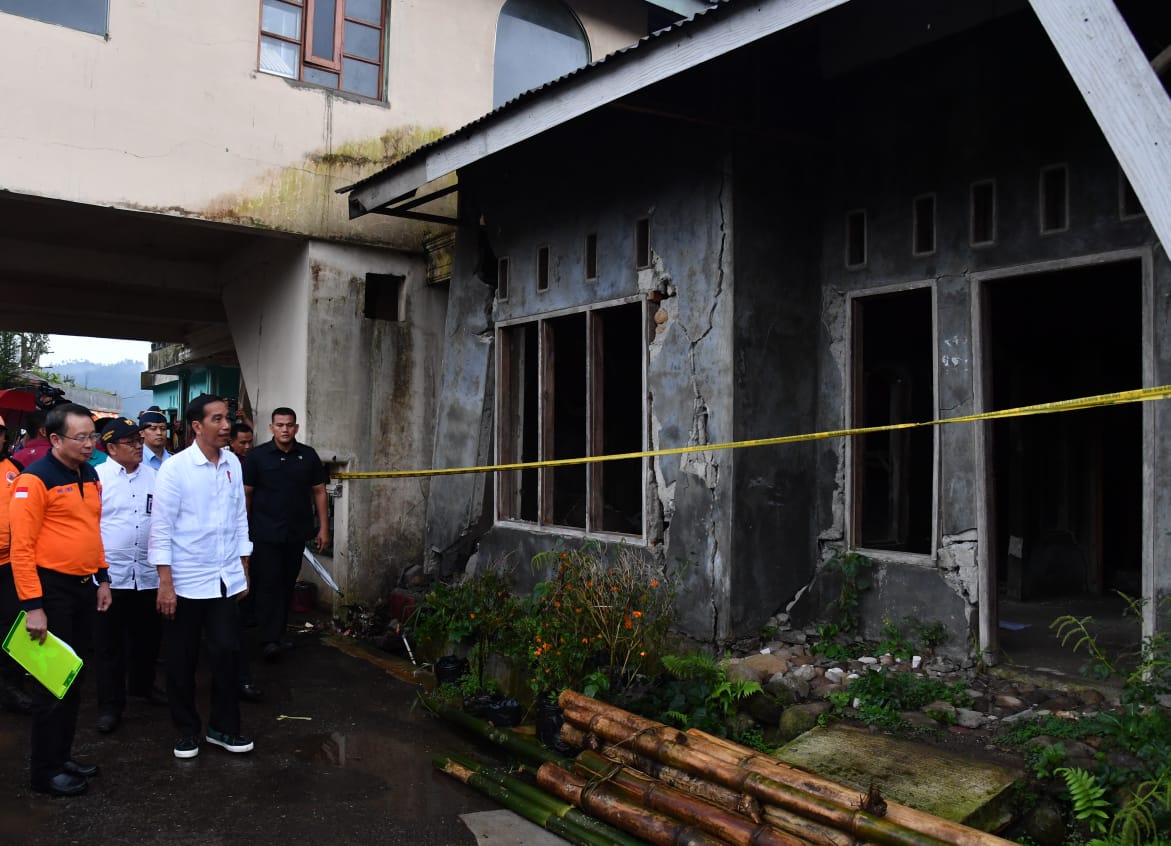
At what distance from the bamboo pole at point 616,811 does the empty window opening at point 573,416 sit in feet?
9.35

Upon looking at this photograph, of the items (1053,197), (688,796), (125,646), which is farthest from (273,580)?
(1053,197)

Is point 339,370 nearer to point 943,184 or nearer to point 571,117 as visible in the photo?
point 571,117

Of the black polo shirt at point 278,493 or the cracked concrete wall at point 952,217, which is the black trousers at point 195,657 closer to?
the black polo shirt at point 278,493

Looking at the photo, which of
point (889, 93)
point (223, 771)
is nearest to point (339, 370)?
point (223, 771)

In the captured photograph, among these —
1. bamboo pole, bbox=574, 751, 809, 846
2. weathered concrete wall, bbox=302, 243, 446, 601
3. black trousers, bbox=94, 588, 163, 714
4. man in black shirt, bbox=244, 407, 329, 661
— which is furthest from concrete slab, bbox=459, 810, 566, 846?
weathered concrete wall, bbox=302, 243, 446, 601

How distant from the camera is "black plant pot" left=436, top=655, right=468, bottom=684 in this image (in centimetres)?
658

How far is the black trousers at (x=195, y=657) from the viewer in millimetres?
5230

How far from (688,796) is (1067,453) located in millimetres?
6443

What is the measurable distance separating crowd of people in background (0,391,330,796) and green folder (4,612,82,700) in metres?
0.06

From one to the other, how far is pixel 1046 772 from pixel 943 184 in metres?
3.46

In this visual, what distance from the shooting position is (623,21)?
11.6 m

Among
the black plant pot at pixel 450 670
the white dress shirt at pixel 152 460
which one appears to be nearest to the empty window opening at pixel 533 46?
the white dress shirt at pixel 152 460

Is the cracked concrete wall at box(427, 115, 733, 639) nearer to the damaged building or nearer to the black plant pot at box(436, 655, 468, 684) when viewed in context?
the damaged building

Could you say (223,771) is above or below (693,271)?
below
